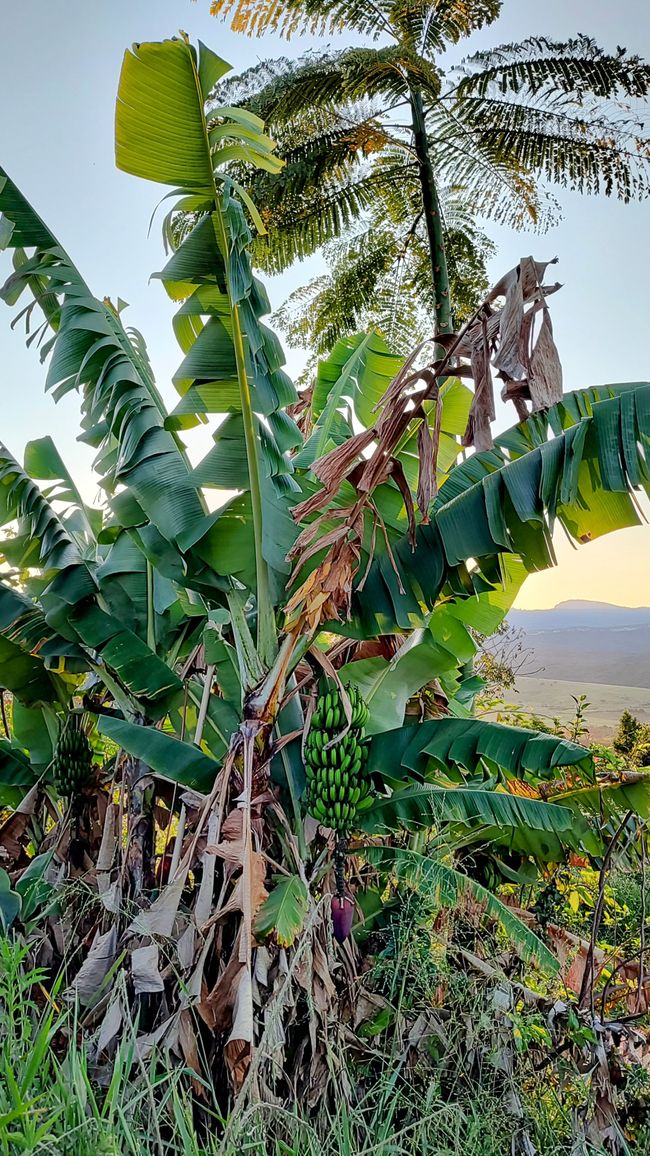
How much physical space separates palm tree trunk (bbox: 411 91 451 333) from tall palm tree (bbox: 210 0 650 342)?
1cm

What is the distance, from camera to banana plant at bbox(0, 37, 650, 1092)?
2.38 m

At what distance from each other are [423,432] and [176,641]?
1.94 m

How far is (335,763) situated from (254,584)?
77 centimetres

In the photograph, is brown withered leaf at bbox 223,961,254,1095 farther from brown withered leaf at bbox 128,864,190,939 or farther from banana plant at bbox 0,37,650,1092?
brown withered leaf at bbox 128,864,190,939

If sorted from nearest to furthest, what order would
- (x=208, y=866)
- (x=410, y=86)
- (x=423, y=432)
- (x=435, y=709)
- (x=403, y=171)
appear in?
1. (x=423, y=432)
2. (x=208, y=866)
3. (x=435, y=709)
4. (x=410, y=86)
5. (x=403, y=171)

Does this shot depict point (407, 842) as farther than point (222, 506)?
Yes

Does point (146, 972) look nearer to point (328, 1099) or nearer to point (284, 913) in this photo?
point (284, 913)

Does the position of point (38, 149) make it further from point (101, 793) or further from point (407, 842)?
point (407, 842)

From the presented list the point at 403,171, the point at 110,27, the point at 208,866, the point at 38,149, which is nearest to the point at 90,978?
the point at 208,866

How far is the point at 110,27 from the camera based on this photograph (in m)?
4.95

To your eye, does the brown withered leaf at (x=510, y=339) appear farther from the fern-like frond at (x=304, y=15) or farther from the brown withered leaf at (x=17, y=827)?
the fern-like frond at (x=304, y=15)

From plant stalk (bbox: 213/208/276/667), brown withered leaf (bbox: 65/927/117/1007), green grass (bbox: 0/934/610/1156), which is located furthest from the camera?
brown withered leaf (bbox: 65/927/117/1007)

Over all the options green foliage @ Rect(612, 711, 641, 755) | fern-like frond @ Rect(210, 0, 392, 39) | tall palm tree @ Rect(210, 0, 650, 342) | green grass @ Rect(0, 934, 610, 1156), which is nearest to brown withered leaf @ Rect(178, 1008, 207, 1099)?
green grass @ Rect(0, 934, 610, 1156)

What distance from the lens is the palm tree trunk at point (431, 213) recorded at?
7245mm
